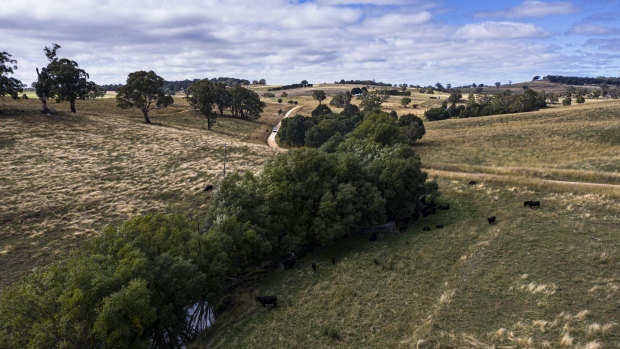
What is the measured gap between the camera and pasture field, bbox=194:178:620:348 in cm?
1862

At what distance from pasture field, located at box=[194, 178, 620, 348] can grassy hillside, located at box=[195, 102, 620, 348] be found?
85mm

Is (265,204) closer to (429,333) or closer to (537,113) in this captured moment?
(429,333)

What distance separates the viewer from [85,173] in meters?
53.4

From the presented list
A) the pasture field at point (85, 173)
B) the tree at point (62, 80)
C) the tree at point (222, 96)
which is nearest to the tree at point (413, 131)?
the pasture field at point (85, 173)

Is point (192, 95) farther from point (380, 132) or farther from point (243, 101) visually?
point (380, 132)

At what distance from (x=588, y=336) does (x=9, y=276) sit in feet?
141

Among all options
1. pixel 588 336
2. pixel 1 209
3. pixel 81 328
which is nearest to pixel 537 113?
pixel 588 336

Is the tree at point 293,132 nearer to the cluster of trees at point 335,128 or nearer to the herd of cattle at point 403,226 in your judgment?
the cluster of trees at point 335,128

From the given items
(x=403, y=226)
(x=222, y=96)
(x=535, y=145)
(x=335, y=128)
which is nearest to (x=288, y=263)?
(x=403, y=226)

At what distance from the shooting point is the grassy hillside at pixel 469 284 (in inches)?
741

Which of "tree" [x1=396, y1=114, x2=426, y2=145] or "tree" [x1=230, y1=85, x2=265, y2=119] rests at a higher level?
"tree" [x1=230, y1=85, x2=265, y2=119]

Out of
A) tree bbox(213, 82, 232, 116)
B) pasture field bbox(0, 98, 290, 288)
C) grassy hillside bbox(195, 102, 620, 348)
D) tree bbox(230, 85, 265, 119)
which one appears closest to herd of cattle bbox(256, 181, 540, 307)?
grassy hillside bbox(195, 102, 620, 348)

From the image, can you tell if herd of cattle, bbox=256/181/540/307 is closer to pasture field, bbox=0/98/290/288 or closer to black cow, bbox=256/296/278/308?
black cow, bbox=256/296/278/308

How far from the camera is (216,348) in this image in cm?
2062
